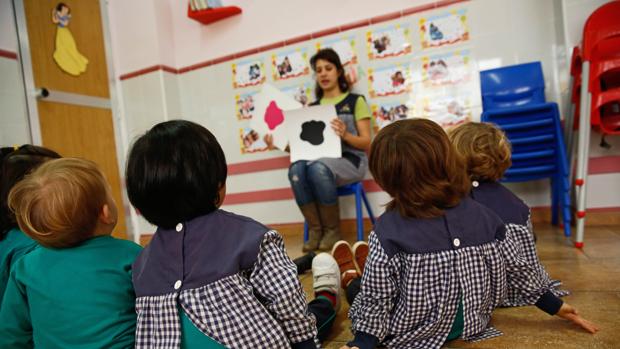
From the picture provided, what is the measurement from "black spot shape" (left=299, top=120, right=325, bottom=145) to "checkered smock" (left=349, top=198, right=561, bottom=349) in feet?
4.39

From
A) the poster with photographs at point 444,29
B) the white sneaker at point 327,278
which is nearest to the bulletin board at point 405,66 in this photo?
the poster with photographs at point 444,29

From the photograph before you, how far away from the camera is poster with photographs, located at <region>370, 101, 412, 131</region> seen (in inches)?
96.7

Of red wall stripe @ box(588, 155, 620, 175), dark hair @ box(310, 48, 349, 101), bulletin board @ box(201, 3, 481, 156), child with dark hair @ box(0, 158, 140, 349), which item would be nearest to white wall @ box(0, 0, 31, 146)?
bulletin board @ box(201, 3, 481, 156)

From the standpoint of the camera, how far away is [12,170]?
1098 millimetres

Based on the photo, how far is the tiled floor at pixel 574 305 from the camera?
90 cm

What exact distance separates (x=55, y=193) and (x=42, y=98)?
2142 millimetres

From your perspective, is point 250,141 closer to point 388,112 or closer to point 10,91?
point 388,112

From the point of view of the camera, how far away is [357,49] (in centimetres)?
252

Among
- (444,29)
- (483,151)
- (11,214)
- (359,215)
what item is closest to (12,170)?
(11,214)

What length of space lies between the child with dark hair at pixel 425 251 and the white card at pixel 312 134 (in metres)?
1.30

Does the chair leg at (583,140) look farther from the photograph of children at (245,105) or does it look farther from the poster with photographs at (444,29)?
the photograph of children at (245,105)

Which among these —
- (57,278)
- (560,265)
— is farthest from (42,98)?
(560,265)

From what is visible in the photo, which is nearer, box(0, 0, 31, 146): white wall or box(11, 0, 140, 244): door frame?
box(0, 0, 31, 146): white wall

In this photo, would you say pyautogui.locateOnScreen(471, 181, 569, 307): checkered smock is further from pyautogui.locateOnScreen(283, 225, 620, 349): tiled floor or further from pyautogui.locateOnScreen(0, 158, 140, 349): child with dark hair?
pyautogui.locateOnScreen(0, 158, 140, 349): child with dark hair
